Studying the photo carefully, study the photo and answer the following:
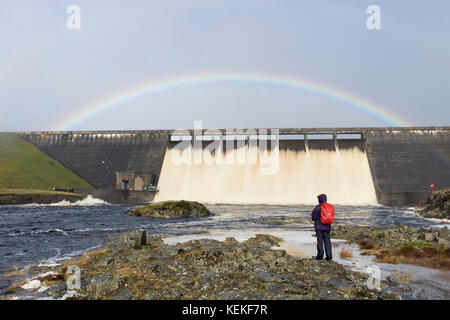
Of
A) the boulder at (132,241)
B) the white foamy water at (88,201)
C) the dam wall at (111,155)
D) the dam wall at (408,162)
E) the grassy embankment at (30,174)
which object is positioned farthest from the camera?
the dam wall at (111,155)

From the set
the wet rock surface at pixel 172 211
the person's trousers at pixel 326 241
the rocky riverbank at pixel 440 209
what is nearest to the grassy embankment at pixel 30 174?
the wet rock surface at pixel 172 211

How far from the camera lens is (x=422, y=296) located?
32.9 feet

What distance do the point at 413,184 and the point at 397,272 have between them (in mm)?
61714

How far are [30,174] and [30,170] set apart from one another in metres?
1.92

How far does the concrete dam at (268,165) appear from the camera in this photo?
228 ft

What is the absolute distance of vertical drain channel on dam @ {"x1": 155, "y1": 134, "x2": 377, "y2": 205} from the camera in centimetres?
7081

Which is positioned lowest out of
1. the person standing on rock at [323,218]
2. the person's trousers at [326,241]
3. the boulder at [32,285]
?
the boulder at [32,285]

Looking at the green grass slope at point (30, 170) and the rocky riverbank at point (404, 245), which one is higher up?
the green grass slope at point (30, 170)

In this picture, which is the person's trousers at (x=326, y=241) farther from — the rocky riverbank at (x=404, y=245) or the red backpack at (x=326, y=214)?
the rocky riverbank at (x=404, y=245)

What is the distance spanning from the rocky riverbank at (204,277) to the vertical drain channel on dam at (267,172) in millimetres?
55722

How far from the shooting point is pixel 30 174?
254ft

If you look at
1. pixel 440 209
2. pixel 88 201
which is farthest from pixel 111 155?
pixel 440 209
